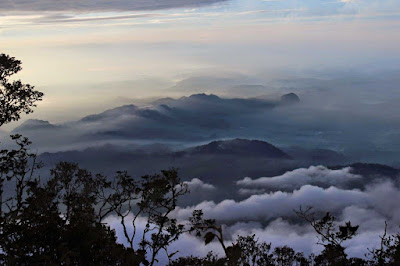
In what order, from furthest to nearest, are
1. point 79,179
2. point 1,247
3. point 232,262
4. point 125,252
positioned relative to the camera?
point 79,179
point 125,252
point 1,247
point 232,262

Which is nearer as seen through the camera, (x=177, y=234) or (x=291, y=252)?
(x=177, y=234)

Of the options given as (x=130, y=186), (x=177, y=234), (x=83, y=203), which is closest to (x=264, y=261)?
(x=177, y=234)

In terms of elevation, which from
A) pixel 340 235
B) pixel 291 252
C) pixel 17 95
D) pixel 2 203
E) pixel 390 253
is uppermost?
pixel 17 95

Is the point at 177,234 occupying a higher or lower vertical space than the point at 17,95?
lower

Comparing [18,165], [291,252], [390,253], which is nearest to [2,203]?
[18,165]

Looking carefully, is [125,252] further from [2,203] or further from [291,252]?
[291,252]

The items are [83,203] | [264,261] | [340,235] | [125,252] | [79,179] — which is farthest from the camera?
[264,261]

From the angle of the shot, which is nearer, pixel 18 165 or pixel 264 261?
pixel 18 165

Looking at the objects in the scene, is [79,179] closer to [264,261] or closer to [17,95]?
[17,95]

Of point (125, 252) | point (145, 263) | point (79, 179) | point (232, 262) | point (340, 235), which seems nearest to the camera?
point (232, 262)
